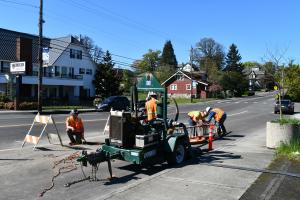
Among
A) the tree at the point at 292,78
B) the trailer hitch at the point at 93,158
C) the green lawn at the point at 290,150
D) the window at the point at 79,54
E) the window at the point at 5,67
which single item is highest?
the window at the point at 79,54

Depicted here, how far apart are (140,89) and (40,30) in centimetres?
2753

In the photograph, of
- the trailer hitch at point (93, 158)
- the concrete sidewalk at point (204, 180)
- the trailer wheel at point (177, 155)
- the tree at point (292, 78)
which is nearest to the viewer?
the concrete sidewalk at point (204, 180)

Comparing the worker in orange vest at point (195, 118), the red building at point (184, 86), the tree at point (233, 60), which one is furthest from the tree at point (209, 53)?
the worker in orange vest at point (195, 118)

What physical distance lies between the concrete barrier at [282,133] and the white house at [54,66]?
37.5 meters

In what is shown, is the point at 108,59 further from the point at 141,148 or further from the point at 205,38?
the point at 205,38

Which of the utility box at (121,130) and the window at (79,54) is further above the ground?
the window at (79,54)

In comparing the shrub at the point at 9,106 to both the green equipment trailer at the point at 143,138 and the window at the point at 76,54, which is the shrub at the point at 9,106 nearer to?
the window at the point at 76,54

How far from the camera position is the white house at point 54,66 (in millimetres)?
50188

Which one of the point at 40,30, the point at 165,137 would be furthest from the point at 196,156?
the point at 40,30

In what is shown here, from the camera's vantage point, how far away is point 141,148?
31.2 feet

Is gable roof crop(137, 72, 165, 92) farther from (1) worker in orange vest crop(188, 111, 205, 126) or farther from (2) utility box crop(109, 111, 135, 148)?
(1) worker in orange vest crop(188, 111, 205, 126)

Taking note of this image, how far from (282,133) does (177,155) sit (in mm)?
4582

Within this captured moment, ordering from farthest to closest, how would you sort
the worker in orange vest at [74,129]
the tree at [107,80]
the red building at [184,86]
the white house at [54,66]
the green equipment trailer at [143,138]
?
the red building at [184,86], the tree at [107,80], the white house at [54,66], the worker in orange vest at [74,129], the green equipment trailer at [143,138]

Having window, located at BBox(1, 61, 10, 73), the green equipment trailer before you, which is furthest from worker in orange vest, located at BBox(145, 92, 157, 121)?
window, located at BBox(1, 61, 10, 73)
